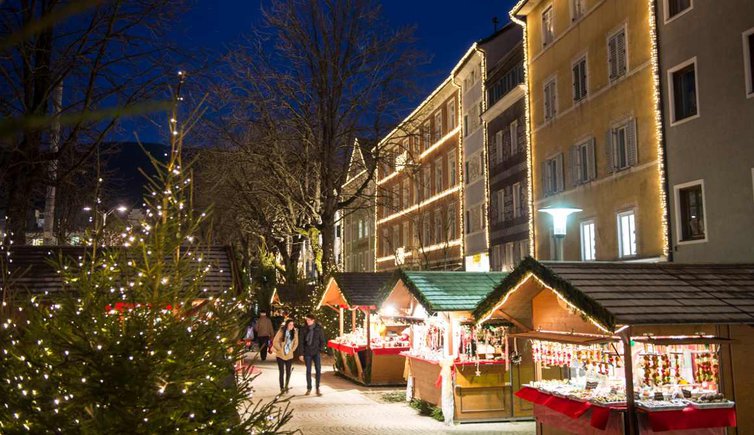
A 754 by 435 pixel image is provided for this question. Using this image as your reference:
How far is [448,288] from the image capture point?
634 inches

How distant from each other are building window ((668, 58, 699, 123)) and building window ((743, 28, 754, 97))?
1995mm

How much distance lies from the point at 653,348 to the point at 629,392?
1.07 meters

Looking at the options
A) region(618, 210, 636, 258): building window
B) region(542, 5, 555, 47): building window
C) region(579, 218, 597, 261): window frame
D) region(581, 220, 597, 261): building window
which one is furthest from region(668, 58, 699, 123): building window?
region(542, 5, 555, 47): building window

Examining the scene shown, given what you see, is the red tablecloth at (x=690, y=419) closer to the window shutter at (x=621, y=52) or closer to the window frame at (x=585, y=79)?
the window shutter at (x=621, y=52)

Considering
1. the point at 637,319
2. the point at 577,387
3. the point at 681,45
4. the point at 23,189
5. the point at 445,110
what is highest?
the point at 445,110

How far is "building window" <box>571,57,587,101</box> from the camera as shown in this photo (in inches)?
1054

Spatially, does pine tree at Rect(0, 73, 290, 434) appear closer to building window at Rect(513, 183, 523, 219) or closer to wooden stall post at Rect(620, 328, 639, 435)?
wooden stall post at Rect(620, 328, 639, 435)

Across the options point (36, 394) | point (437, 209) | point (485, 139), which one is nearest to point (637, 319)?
point (36, 394)

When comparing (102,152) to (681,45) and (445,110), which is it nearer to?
(681,45)

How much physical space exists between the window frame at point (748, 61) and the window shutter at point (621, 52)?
5754mm

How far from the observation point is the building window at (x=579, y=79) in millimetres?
26766

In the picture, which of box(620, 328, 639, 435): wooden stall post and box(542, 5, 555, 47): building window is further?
box(542, 5, 555, 47): building window

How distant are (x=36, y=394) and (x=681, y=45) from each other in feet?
63.8

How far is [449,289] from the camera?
1605 cm
